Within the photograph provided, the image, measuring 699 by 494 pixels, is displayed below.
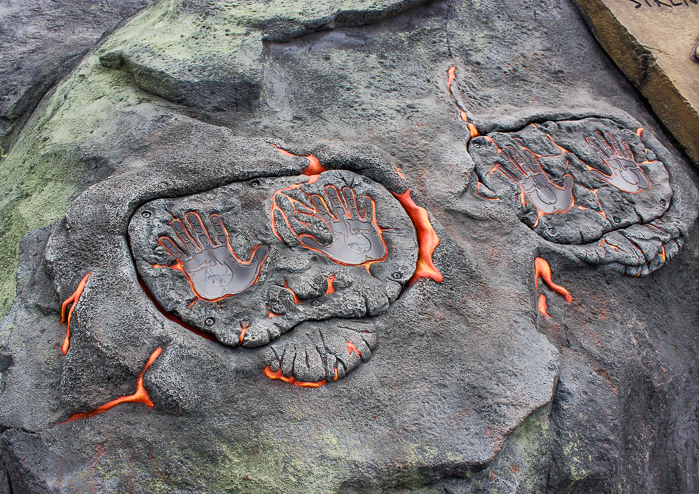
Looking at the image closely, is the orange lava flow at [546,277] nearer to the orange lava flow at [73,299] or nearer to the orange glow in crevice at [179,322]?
the orange glow in crevice at [179,322]

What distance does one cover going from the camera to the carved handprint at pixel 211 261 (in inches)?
63.0

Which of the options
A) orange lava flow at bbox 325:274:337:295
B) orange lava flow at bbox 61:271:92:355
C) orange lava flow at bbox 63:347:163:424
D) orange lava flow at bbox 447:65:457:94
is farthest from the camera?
orange lava flow at bbox 447:65:457:94

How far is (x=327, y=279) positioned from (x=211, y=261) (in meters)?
0.40

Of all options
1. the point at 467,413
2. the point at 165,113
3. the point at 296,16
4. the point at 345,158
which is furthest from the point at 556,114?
the point at 165,113

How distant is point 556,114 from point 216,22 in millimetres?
1801

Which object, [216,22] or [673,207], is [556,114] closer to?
[673,207]

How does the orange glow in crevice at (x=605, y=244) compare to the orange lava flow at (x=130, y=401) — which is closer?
the orange lava flow at (x=130, y=401)

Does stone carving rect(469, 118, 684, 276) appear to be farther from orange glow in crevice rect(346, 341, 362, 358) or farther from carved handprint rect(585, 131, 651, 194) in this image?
orange glow in crevice rect(346, 341, 362, 358)

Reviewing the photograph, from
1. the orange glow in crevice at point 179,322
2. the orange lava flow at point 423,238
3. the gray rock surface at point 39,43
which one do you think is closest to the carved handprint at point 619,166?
the orange lava flow at point 423,238

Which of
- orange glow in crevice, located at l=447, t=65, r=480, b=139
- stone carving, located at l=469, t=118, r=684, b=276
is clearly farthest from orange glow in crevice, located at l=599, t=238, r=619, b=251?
orange glow in crevice, located at l=447, t=65, r=480, b=139

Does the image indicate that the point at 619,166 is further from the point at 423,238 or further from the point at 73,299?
the point at 73,299

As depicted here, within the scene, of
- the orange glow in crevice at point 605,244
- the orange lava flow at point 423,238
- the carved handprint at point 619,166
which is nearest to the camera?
the orange lava flow at point 423,238

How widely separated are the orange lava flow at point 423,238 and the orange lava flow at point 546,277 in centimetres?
43

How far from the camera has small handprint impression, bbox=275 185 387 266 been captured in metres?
1.75
